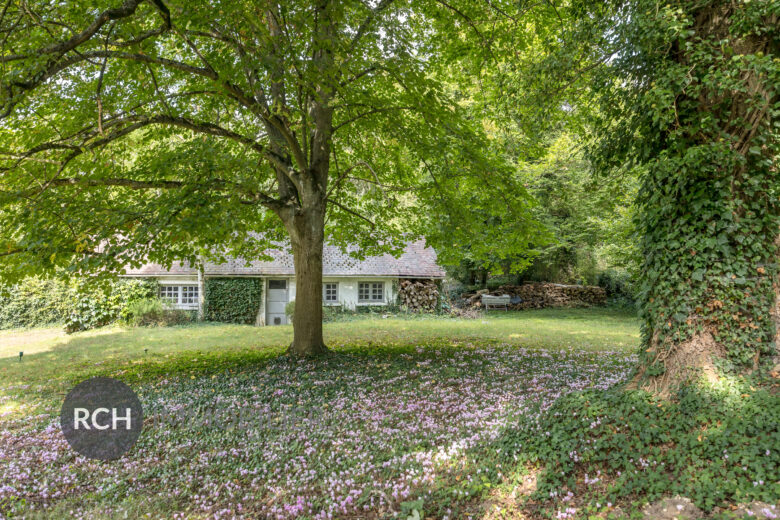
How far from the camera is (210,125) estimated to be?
9586mm

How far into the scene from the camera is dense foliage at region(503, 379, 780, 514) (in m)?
3.38

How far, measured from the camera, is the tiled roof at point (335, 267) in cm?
2220

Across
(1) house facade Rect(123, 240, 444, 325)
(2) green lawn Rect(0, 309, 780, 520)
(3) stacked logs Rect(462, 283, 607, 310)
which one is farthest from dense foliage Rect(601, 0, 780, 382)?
(3) stacked logs Rect(462, 283, 607, 310)

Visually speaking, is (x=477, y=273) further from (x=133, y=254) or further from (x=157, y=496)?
(x=157, y=496)

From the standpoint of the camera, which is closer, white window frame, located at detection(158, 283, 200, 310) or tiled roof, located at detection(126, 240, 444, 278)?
tiled roof, located at detection(126, 240, 444, 278)

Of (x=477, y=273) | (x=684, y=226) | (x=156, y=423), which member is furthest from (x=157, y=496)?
(x=477, y=273)

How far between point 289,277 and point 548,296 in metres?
17.4

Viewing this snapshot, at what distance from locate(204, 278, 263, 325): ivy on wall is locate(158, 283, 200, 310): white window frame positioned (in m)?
0.86

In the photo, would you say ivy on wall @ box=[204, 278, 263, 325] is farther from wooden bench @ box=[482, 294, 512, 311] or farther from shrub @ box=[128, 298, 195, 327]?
wooden bench @ box=[482, 294, 512, 311]

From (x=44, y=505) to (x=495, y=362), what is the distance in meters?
7.74

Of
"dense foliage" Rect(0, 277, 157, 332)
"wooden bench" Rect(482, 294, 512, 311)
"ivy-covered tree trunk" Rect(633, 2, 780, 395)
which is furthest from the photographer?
"wooden bench" Rect(482, 294, 512, 311)

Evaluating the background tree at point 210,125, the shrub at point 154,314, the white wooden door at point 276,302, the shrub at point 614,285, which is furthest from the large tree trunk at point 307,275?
the shrub at point 614,285

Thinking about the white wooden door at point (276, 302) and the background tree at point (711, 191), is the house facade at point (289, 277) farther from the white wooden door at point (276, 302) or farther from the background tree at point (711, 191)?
the background tree at point (711, 191)

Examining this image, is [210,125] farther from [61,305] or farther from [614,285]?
[614,285]
